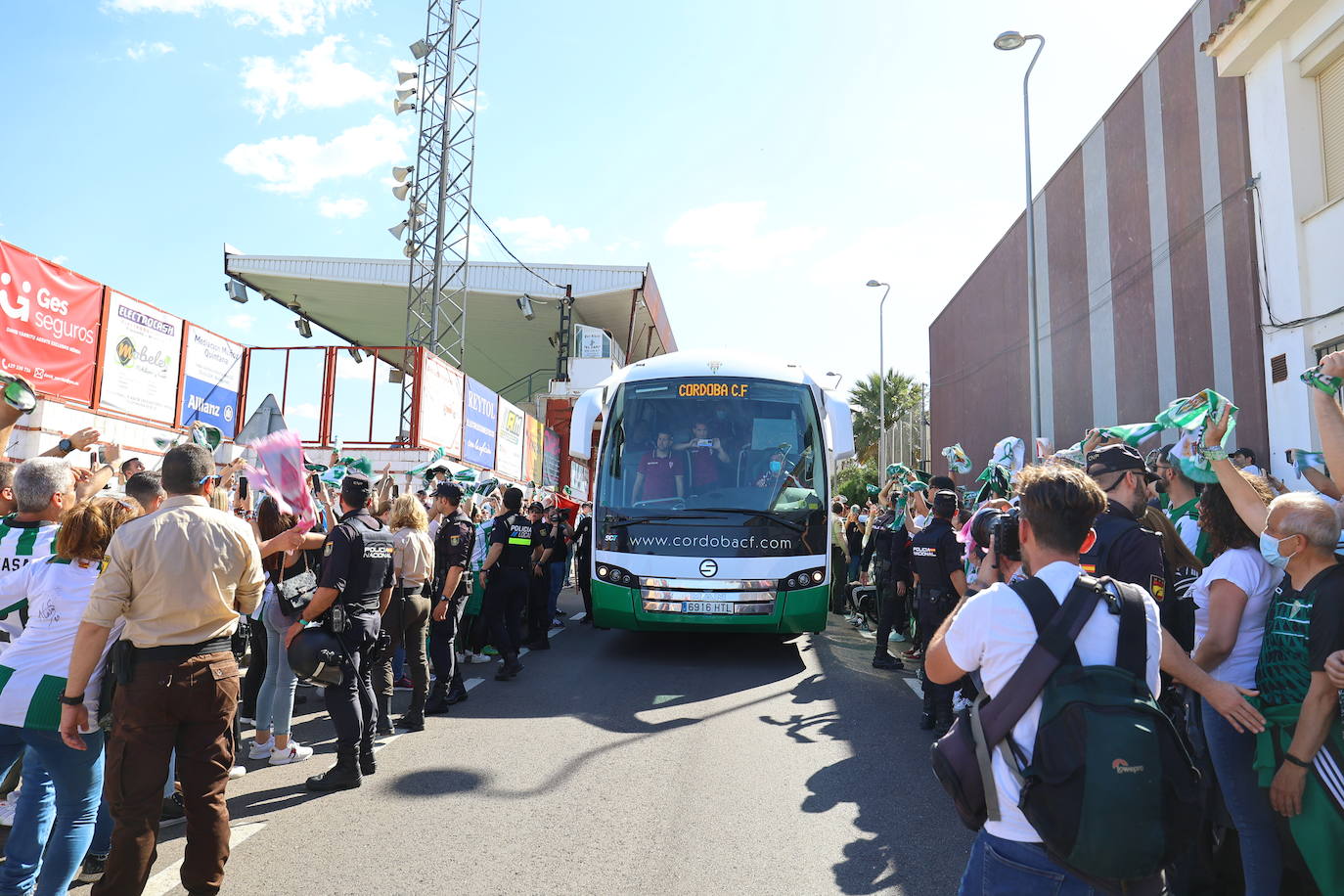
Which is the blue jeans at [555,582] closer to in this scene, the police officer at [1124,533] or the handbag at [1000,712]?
the police officer at [1124,533]

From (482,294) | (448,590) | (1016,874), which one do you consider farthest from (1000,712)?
(482,294)

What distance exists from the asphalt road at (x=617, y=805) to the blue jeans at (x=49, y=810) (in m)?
0.52

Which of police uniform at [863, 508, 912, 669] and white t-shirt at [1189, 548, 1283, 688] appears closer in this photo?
white t-shirt at [1189, 548, 1283, 688]

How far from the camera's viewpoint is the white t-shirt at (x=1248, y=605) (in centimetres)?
332

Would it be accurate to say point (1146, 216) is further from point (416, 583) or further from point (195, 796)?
point (195, 796)

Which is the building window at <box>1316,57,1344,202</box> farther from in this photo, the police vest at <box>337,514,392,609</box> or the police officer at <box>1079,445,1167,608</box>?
the police vest at <box>337,514,392,609</box>

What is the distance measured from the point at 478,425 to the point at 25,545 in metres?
17.1

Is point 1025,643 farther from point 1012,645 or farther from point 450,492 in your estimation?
point 450,492

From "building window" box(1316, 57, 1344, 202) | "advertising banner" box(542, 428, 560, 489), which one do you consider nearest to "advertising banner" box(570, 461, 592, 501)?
"advertising banner" box(542, 428, 560, 489)

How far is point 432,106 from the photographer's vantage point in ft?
72.8

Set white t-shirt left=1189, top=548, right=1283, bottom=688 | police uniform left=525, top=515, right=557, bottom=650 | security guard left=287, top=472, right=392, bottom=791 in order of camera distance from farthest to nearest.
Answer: police uniform left=525, top=515, right=557, bottom=650, security guard left=287, top=472, right=392, bottom=791, white t-shirt left=1189, top=548, right=1283, bottom=688

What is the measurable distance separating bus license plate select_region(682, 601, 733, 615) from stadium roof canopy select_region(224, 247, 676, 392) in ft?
76.7

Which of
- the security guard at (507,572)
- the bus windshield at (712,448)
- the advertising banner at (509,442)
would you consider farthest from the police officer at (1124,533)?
the advertising banner at (509,442)

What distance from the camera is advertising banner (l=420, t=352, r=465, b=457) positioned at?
16969 mm
